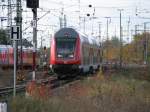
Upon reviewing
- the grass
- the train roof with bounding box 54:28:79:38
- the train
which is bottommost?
the grass

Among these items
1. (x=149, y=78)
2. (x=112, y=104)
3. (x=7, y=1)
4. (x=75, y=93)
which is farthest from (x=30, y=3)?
(x=7, y=1)

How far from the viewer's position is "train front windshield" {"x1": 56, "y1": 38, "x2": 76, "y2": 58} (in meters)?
41.4

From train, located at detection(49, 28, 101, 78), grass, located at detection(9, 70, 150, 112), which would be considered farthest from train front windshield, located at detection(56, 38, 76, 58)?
grass, located at detection(9, 70, 150, 112)

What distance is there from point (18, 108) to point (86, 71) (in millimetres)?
31512

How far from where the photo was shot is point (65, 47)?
41.6 m

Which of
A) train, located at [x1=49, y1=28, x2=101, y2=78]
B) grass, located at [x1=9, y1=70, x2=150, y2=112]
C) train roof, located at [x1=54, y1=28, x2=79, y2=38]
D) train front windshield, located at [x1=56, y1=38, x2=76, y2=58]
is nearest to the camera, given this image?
grass, located at [x1=9, y1=70, x2=150, y2=112]

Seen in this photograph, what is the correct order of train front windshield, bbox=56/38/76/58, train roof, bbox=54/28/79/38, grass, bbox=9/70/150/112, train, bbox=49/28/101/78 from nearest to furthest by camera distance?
1. grass, bbox=9/70/150/112
2. train, bbox=49/28/101/78
3. train front windshield, bbox=56/38/76/58
4. train roof, bbox=54/28/79/38

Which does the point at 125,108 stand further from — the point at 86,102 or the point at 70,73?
the point at 70,73

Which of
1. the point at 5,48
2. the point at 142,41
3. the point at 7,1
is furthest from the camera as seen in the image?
the point at 142,41

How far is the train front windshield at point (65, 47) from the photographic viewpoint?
41.4 m

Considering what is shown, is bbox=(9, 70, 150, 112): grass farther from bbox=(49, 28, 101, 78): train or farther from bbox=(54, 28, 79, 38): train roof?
A: bbox=(54, 28, 79, 38): train roof

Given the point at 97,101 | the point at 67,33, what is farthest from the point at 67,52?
the point at 97,101

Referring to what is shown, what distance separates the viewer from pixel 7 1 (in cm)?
5984

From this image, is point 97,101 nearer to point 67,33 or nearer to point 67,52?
point 67,52
